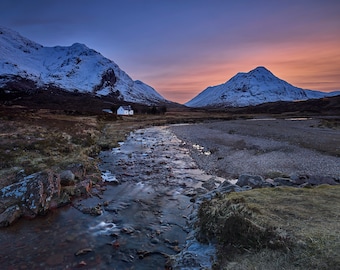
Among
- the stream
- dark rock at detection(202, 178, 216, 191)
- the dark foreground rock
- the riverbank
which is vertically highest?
the riverbank

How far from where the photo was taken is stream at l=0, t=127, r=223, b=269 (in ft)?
31.1

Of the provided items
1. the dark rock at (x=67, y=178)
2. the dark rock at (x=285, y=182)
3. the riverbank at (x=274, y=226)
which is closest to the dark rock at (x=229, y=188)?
the riverbank at (x=274, y=226)

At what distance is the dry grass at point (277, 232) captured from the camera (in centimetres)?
647

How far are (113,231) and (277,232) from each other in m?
7.66

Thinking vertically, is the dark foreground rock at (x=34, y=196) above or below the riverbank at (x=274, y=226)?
below

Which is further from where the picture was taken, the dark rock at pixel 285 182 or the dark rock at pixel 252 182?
the dark rock at pixel 285 182

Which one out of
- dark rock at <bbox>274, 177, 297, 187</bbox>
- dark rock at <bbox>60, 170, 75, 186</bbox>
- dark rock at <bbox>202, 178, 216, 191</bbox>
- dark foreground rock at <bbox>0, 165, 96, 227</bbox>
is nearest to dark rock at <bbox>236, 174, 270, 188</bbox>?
dark rock at <bbox>274, 177, 297, 187</bbox>

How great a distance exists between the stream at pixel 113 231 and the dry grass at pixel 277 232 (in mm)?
1131

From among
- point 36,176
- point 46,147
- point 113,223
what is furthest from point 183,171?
point 46,147

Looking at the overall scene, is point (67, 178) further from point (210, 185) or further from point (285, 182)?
point (285, 182)

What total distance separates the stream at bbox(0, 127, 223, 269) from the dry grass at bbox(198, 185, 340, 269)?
1.13 metres

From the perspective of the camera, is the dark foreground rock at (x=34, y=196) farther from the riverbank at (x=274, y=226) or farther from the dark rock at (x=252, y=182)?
the dark rock at (x=252, y=182)

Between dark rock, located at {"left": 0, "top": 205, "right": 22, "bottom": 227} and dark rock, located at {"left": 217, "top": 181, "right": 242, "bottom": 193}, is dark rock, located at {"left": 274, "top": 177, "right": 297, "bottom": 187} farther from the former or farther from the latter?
dark rock, located at {"left": 0, "top": 205, "right": 22, "bottom": 227}

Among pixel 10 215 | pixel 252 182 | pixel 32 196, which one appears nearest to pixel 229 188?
pixel 252 182
